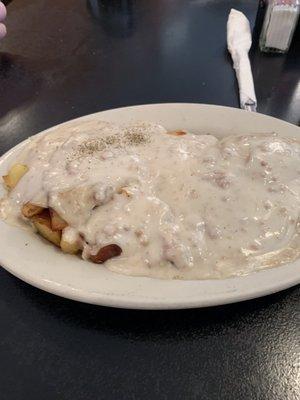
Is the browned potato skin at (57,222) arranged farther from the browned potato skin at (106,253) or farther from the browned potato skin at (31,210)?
the browned potato skin at (106,253)

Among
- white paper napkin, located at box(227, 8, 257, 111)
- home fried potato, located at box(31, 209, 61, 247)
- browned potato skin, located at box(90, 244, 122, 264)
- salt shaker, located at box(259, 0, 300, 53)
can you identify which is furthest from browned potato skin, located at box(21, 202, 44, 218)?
salt shaker, located at box(259, 0, 300, 53)

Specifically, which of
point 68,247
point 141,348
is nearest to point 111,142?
point 68,247

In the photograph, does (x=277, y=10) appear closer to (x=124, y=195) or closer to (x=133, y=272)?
(x=124, y=195)

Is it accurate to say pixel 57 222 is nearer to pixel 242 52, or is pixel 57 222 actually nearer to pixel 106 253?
pixel 106 253

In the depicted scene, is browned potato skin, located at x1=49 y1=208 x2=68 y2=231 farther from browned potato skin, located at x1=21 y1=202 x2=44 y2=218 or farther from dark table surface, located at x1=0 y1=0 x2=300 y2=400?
dark table surface, located at x1=0 y1=0 x2=300 y2=400

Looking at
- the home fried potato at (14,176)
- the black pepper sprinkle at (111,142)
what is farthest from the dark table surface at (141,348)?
the black pepper sprinkle at (111,142)
